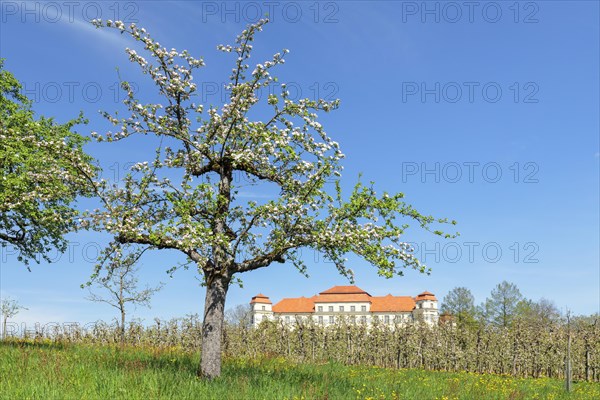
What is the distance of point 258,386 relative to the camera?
14820 mm

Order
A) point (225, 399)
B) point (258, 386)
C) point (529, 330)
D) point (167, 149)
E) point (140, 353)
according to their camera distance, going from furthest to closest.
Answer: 1. point (529, 330)
2. point (140, 353)
3. point (167, 149)
4. point (258, 386)
5. point (225, 399)

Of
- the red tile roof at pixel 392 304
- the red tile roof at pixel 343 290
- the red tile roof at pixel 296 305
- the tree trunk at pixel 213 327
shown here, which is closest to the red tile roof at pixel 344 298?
the red tile roof at pixel 343 290

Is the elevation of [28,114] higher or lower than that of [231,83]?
higher

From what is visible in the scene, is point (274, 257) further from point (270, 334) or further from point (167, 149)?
point (270, 334)

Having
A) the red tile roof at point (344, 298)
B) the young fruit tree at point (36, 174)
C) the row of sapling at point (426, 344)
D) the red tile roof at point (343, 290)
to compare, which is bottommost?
the row of sapling at point (426, 344)

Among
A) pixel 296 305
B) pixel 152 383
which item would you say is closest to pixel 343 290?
pixel 296 305

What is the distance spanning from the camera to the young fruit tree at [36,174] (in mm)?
16438

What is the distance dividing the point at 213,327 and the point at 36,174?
7.53 m

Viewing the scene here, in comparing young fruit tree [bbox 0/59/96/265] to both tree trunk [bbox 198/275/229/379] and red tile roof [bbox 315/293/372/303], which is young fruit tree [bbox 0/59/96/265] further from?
red tile roof [bbox 315/293/372/303]

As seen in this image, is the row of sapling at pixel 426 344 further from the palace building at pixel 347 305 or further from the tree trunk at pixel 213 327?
the palace building at pixel 347 305

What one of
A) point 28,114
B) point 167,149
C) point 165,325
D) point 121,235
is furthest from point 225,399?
point 165,325

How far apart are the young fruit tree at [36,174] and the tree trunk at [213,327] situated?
483 cm

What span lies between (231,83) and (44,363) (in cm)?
1049

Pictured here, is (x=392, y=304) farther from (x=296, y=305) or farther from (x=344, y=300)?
(x=296, y=305)
